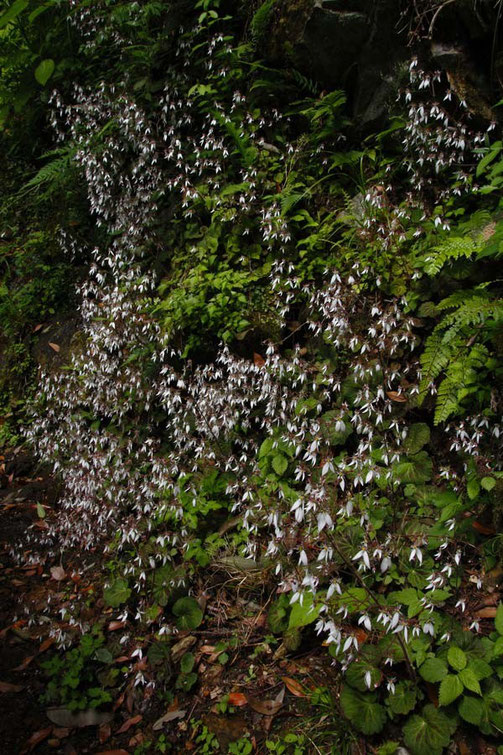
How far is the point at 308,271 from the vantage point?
14.5 ft

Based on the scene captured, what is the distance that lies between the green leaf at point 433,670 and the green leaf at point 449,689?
3 centimetres

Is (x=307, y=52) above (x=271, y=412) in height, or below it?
above

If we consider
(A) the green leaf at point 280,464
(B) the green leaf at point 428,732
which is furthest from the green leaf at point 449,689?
(A) the green leaf at point 280,464

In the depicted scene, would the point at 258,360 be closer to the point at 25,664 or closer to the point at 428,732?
the point at 428,732

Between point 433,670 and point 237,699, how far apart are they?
54.3 inches

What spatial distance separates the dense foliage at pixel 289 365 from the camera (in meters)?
2.76

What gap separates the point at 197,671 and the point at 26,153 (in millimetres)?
8703

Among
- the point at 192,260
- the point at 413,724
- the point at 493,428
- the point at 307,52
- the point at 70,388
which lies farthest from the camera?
the point at 70,388

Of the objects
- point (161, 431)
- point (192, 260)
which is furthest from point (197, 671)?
point (192, 260)

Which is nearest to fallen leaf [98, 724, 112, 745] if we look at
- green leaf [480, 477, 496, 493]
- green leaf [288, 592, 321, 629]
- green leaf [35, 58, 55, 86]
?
green leaf [288, 592, 321, 629]

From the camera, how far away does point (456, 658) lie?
8.18 ft

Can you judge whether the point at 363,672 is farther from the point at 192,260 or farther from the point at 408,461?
the point at 192,260

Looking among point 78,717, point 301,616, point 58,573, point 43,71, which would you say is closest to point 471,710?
point 301,616

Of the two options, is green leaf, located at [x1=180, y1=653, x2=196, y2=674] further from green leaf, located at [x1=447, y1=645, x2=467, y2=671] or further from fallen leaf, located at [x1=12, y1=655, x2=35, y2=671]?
green leaf, located at [x1=447, y1=645, x2=467, y2=671]
